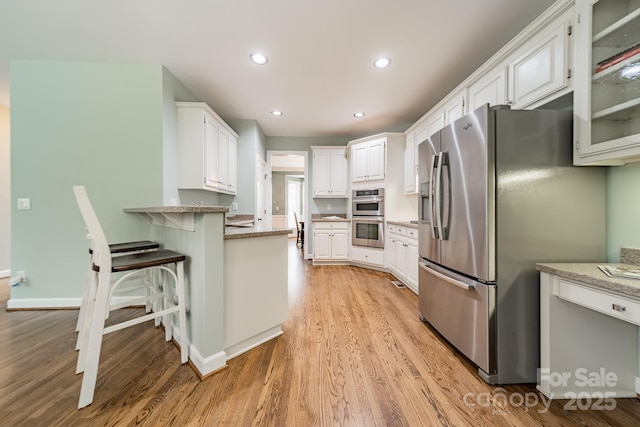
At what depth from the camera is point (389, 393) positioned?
1320 millimetres

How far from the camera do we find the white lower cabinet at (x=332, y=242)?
449 centimetres

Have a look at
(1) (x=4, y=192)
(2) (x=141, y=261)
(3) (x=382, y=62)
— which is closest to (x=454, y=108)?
(3) (x=382, y=62)

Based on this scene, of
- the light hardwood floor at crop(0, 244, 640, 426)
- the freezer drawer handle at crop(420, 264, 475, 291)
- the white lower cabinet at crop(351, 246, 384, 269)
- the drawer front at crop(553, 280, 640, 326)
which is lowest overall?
the light hardwood floor at crop(0, 244, 640, 426)

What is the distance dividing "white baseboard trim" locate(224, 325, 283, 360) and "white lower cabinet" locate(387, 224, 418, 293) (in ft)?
6.29

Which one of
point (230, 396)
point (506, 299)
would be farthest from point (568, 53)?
point (230, 396)

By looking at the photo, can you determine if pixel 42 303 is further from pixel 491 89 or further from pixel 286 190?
pixel 286 190

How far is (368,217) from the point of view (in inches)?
166

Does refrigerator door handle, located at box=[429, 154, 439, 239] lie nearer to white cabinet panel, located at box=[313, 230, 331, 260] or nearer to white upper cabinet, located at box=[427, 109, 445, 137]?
white upper cabinet, located at box=[427, 109, 445, 137]

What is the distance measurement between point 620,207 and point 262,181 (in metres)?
4.69

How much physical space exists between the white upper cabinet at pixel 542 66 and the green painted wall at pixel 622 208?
2.12 feet

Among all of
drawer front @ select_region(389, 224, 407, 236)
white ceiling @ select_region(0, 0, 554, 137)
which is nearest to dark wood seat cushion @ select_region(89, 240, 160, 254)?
white ceiling @ select_region(0, 0, 554, 137)

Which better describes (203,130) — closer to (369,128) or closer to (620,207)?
(369,128)

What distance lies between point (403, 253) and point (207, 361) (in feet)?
9.00

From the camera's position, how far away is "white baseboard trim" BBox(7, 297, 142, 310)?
2385 millimetres
